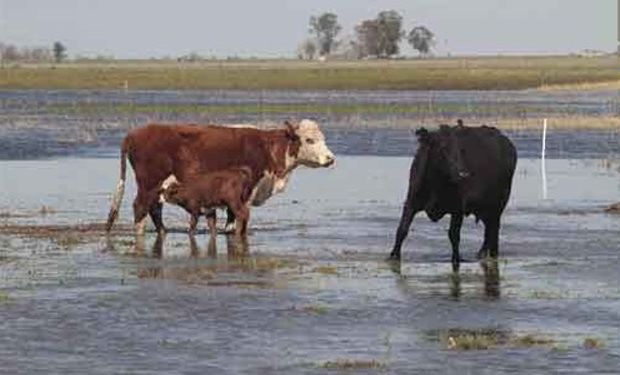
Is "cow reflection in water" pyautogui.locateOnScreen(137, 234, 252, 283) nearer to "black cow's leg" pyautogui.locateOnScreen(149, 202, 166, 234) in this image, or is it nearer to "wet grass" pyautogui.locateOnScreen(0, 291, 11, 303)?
"black cow's leg" pyautogui.locateOnScreen(149, 202, 166, 234)

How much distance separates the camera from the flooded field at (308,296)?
11.5m

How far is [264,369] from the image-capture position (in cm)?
1108

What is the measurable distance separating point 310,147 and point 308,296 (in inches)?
244

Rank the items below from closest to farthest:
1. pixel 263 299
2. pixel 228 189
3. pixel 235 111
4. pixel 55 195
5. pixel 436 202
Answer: pixel 263 299 → pixel 436 202 → pixel 228 189 → pixel 55 195 → pixel 235 111

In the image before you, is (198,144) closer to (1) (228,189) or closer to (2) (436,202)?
(1) (228,189)

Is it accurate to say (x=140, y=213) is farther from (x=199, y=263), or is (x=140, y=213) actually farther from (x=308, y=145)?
(x=199, y=263)

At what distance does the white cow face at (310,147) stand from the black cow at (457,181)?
296cm

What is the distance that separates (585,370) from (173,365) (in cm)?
257

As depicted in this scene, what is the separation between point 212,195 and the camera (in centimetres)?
A: 1870

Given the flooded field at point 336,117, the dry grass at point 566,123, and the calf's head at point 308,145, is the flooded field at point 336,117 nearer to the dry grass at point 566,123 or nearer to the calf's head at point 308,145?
the dry grass at point 566,123

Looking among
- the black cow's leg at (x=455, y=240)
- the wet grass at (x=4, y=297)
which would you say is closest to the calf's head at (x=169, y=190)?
the black cow's leg at (x=455, y=240)

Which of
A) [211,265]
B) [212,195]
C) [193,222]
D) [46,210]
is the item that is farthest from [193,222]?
[46,210]

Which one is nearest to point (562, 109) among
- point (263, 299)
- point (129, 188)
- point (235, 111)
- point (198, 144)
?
point (235, 111)

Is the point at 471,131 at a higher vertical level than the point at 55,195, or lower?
higher
